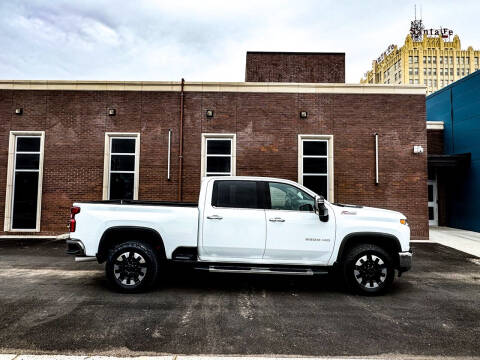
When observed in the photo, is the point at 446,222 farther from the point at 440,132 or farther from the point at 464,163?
the point at 440,132

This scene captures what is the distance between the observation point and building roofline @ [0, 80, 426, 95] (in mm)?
10875

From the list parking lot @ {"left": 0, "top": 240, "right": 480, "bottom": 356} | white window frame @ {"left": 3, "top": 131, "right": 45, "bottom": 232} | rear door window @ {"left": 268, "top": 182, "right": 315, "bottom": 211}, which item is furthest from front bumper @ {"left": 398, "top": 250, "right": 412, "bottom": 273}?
white window frame @ {"left": 3, "top": 131, "right": 45, "bottom": 232}

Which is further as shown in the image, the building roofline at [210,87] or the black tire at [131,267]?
the building roofline at [210,87]

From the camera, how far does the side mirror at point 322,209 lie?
473 centimetres

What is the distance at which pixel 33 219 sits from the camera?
1068 centimetres

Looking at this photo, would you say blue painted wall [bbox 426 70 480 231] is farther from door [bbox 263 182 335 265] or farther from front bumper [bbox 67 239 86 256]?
front bumper [bbox 67 239 86 256]

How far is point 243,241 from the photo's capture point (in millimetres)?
4895

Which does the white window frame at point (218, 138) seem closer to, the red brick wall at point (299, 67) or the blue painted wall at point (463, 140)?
the red brick wall at point (299, 67)

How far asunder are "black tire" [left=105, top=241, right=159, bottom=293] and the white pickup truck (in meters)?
0.02

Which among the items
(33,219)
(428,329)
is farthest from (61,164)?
(428,329)

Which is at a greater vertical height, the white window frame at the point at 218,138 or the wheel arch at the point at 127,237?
the white window frame at the point at 218,138

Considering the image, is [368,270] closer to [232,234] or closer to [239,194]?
[232,234]

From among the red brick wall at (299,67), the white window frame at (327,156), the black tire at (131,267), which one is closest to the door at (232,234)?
the black tire at (131,267)

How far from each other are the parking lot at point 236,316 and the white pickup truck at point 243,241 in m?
0.46
